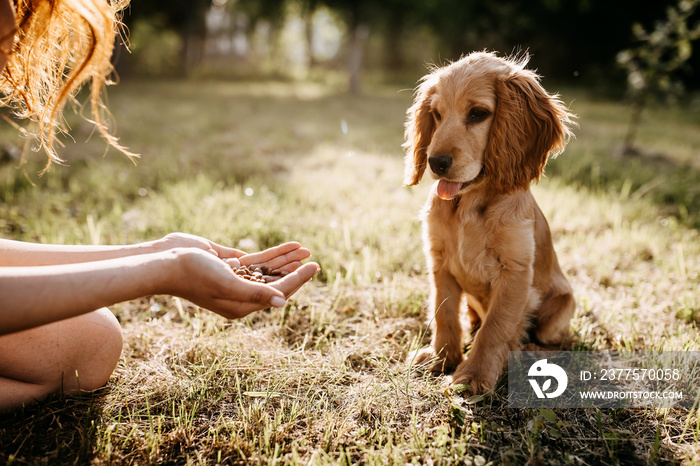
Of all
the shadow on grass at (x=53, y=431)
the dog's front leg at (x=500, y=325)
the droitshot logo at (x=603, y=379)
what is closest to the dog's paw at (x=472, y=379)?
the dog's front leg at (x=500, y=325)

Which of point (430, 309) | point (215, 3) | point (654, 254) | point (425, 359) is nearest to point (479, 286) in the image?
point (430, 309)

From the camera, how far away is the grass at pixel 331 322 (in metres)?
1.62

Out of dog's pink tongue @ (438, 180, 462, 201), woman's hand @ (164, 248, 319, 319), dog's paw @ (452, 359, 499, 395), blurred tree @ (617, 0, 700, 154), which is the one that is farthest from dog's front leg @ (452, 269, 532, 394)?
blurred tree @ (617, 0, 700, 154)

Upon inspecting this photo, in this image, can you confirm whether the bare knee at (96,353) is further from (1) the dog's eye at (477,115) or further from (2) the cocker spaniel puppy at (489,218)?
(1) the dog's eye at (477,115)

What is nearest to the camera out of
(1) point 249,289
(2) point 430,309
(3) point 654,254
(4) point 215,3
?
(1) point 249,289

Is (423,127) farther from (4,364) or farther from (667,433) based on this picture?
(4,364)

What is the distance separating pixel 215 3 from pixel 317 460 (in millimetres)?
23402

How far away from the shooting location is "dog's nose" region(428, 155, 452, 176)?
2.02 m

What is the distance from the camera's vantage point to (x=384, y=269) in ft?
9.98

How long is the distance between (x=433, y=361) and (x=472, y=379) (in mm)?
217

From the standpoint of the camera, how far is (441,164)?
202 cm

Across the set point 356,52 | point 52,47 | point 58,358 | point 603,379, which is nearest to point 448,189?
point 603,379

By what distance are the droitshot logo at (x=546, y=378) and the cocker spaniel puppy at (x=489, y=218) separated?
0.14 m

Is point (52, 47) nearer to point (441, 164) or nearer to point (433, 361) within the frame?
point (441, 164)
